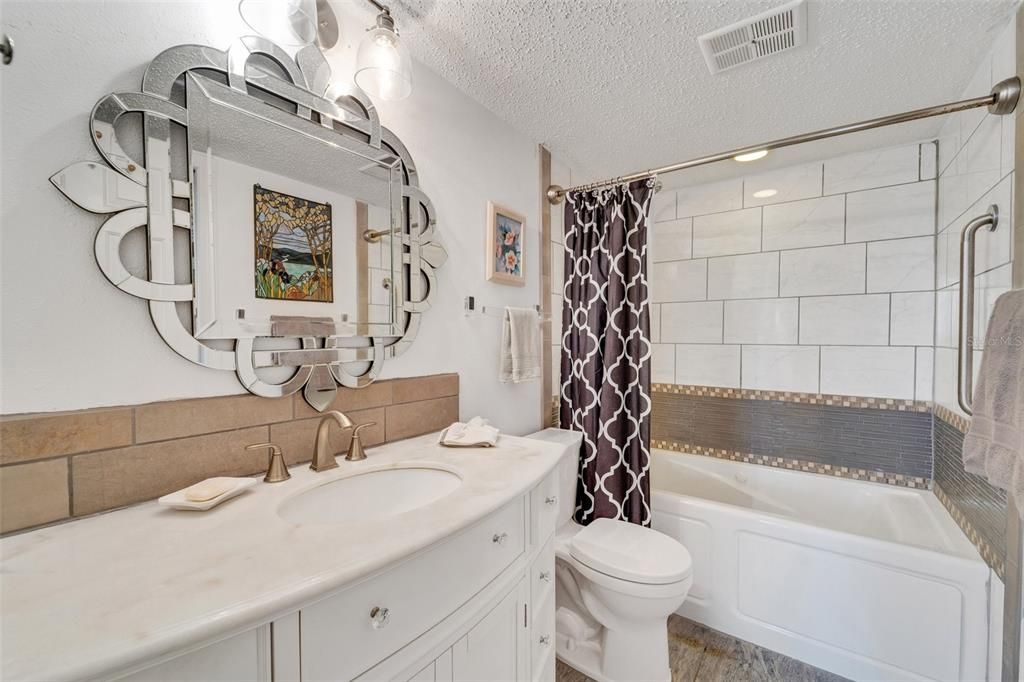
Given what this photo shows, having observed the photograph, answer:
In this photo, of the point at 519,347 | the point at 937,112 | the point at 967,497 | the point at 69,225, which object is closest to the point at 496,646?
the point at 519,347

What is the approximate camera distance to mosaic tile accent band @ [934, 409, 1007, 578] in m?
1.29

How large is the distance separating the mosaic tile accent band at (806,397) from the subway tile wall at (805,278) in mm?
35

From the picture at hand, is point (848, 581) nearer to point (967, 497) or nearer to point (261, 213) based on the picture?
point (967, 497)

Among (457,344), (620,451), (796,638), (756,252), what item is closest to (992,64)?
(756,252)

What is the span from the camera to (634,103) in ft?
5.56

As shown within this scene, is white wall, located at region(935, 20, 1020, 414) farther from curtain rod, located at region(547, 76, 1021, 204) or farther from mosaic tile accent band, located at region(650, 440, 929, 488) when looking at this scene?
mosaic tile accent band, located at region(650, 440, 929, 488)

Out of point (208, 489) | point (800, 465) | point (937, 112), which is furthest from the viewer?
point (800, 465)

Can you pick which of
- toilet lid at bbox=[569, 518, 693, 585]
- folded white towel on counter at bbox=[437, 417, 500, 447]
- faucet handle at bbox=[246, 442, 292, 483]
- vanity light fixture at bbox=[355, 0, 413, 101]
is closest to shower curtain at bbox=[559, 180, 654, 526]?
toilet lid at bbox=[569, 518, 693, 585]

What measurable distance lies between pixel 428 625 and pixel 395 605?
0.11 metres

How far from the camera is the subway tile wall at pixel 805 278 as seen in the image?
2.04 meters

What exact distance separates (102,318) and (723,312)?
2.77m

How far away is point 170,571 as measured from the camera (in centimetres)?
57

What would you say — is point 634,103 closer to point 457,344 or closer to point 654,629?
point 457,344

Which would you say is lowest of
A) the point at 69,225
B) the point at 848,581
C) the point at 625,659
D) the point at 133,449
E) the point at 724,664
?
the point at 724,664
